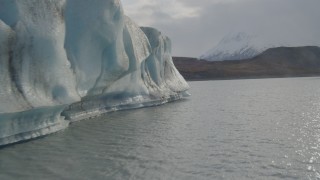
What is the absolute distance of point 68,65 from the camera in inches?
559

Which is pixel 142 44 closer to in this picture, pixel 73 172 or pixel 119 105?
pixel 119 105

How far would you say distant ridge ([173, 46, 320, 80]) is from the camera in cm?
8719

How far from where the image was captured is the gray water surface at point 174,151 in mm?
9102

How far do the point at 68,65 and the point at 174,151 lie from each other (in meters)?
5.12

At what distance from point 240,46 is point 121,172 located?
7469 inches

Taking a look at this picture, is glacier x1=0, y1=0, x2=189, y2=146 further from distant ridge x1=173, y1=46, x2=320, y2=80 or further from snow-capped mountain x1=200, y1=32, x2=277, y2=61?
snow-capped mountain x1=200, y1=32, x2=277, y2=61

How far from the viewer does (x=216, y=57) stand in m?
192

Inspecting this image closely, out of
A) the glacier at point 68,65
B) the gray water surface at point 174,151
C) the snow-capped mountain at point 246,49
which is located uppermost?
the snow-capped mountain at point 246,49

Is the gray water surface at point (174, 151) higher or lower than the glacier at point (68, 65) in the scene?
lower

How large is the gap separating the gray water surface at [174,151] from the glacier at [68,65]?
0.97 m

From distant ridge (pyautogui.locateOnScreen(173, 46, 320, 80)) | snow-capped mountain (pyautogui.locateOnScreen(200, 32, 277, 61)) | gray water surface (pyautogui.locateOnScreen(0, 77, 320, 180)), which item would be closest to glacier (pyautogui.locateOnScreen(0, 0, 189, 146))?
gray water surface (pyautogui.locateOnScreen(0, 77, 320, 180))

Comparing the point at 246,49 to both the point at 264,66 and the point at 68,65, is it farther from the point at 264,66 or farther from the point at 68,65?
the point at 68,65

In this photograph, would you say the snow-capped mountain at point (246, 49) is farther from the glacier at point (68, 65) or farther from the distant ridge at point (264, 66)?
the glacier at point (68, 65)

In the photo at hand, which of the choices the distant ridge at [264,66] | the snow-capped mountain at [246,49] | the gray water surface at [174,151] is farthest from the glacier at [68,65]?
the snow-capped mountain at [246,49]
